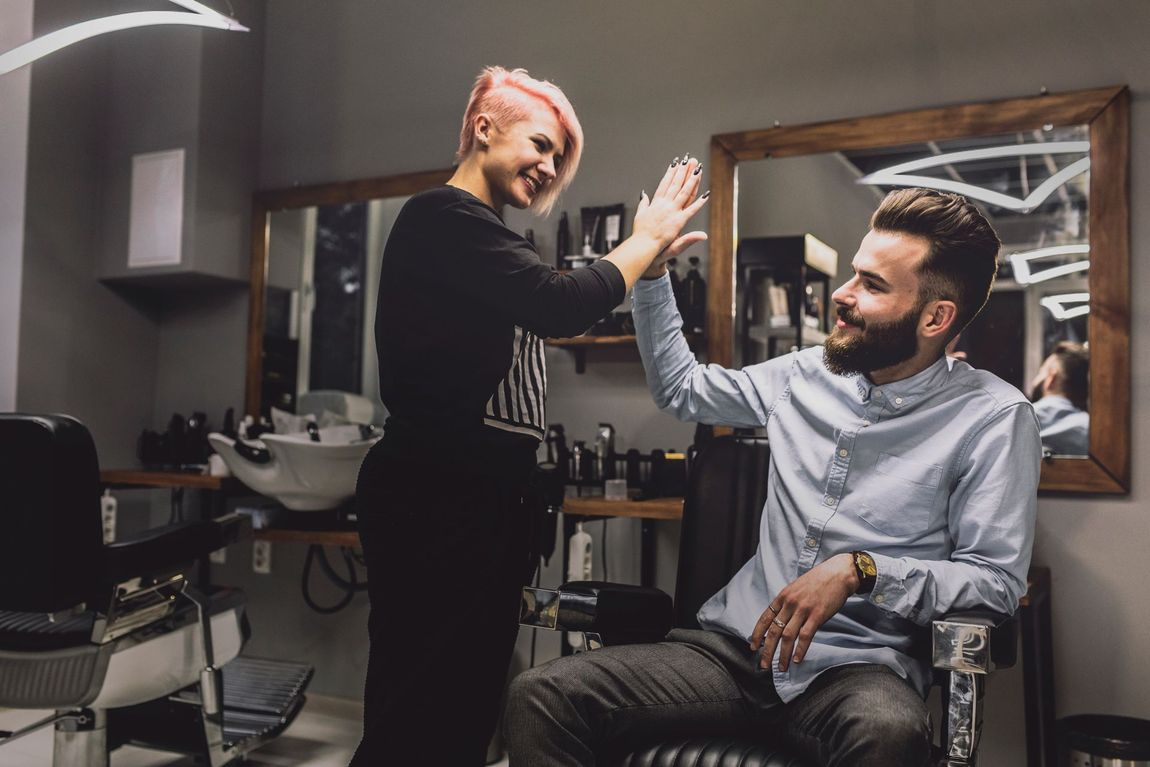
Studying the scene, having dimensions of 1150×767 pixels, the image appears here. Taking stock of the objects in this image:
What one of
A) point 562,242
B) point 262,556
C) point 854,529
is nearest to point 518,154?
point 854,529

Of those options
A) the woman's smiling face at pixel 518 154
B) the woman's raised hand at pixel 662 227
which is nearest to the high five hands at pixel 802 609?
the woman's raised hand at pixel 662 227

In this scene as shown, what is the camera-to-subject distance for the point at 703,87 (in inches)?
117

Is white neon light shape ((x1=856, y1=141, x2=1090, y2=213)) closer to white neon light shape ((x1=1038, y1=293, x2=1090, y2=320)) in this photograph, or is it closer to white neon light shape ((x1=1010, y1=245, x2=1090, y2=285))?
white neon light shape ((x1=1010, y1=245, x2=1090, y2=285))

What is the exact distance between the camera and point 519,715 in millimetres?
1496

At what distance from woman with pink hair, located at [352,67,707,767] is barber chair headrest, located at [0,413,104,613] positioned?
0.82m

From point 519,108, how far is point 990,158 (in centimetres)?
151

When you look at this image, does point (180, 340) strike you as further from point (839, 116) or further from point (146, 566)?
point (839, 116)

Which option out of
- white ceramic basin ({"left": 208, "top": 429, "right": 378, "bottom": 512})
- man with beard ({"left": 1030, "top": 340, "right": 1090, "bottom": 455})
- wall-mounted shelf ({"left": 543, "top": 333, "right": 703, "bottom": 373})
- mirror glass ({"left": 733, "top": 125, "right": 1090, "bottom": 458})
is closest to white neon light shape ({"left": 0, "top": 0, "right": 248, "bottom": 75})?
white ceramic basin ({"left": 208, "top": 429, "right": 378, "bottom": 512})

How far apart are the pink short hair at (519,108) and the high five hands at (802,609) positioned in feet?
2.66

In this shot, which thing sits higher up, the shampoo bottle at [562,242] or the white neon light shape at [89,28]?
the white neon light shape at [89,28]

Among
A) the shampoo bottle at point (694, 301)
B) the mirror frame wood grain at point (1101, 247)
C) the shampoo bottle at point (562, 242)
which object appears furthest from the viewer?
the shampoo bottle at point (562, 242)

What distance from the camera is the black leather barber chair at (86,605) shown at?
200 centimetres

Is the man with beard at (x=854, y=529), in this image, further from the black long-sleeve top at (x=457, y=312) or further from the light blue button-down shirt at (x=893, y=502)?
the black long-sleeve top at (x=457, y=312)

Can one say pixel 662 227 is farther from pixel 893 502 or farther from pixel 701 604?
pixel 701 604
